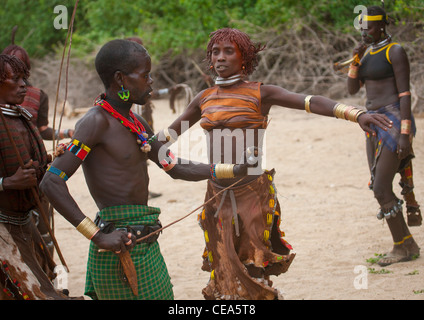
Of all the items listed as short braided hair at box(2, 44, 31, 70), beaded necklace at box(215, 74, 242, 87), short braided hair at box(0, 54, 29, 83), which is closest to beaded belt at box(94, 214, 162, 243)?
short braided hair at box(0, 54, 29, 83)

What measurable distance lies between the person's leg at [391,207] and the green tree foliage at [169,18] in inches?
175

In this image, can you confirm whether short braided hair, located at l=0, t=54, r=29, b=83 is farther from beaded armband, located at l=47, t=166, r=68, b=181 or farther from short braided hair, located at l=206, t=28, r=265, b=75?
short braided hair, located at l=206, t=28, r=265, b=75

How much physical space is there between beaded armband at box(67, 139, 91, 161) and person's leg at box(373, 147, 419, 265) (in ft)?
9.95

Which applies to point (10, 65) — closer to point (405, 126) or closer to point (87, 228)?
point (87, 228)

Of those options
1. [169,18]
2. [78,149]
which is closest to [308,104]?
[78,149]

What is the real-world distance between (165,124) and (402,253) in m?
9.31

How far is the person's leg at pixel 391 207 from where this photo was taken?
488 centimetres

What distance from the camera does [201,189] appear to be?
8.75 meters

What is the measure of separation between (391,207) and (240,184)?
6.16 ft

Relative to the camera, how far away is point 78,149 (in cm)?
274

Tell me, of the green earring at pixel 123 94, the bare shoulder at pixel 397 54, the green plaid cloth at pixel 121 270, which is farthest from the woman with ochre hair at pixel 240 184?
the bare shoulder at pixel 397 54

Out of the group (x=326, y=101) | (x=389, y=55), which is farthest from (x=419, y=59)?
(x=326, y=101)

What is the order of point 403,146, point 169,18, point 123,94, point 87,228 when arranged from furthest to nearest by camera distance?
point 169,18 < point 403,146 < point 123,94 < point 87,228

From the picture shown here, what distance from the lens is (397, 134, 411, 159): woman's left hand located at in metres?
4.75
